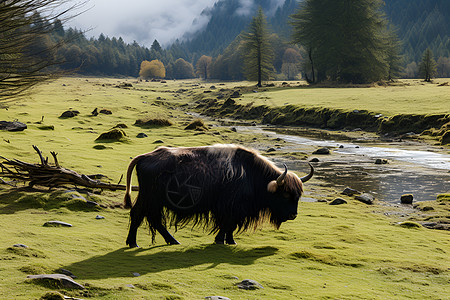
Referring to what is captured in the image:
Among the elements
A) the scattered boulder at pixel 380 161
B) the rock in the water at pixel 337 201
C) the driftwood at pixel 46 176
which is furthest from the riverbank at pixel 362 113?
the driftwood at pixel 46 176

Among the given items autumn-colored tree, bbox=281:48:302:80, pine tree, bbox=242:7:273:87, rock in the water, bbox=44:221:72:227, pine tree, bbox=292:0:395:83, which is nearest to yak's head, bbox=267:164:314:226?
rock in the water, bbox=44:221:72:227

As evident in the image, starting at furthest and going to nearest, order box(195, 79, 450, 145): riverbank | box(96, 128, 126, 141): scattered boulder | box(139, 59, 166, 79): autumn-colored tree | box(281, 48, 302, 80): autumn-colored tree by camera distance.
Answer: box(139, 59, 166, 79): autumn-colored tree → box(281, 48, 302, 80): autumn-colored tree → box(195, 79, 450, 145): riverbank → box(96, 128, 126, 141): scattered boulder

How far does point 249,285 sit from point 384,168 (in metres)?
16.7

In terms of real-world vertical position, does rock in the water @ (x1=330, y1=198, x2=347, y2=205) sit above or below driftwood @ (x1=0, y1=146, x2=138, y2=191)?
below

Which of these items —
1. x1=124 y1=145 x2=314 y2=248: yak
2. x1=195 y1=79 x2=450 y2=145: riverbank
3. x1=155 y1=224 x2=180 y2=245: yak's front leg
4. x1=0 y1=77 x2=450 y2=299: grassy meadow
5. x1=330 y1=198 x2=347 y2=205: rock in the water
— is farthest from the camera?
x1=195 y1=79 x2=450 y2=145: riverbank

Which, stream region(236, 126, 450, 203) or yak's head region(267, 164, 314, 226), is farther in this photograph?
stream region(236, 126, 450, 203)

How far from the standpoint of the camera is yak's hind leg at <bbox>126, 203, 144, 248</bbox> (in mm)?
8086

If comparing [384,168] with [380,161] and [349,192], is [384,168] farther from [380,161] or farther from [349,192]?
[349,192]

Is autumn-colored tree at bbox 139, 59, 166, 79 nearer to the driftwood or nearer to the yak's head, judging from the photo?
the driftwood

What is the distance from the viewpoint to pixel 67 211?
33.1 feet

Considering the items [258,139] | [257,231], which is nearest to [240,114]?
[258,139]

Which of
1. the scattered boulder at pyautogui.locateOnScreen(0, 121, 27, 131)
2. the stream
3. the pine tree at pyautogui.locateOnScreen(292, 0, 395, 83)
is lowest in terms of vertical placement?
the stream

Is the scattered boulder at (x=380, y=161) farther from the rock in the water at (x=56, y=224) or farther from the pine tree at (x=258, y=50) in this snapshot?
the pine tree at (x=258, y=50)

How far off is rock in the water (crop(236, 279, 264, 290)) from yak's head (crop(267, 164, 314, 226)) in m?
2.83
